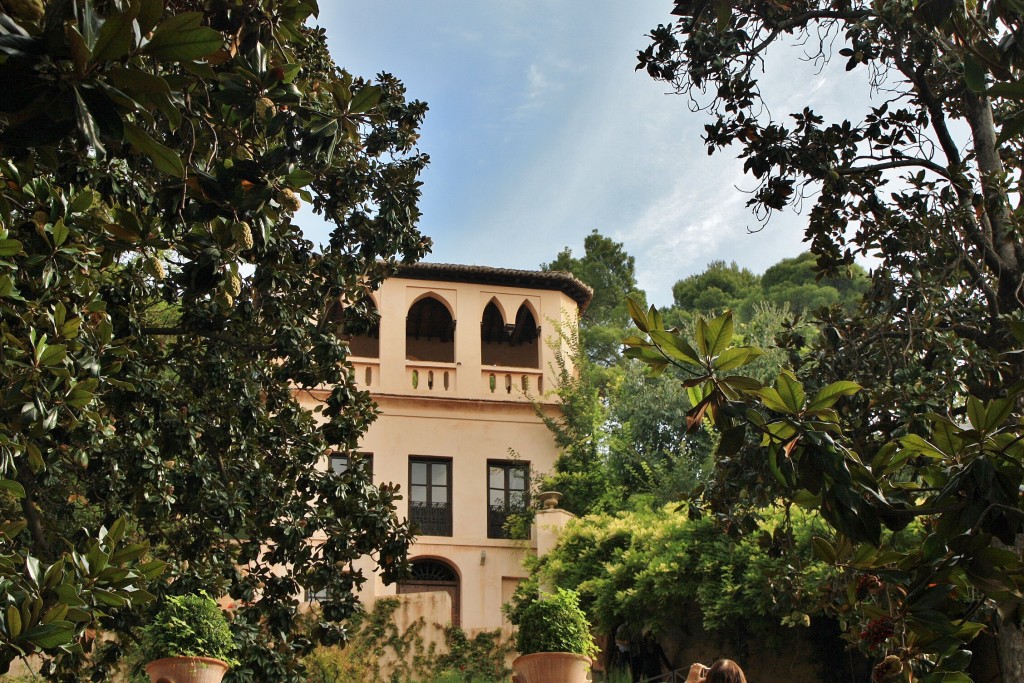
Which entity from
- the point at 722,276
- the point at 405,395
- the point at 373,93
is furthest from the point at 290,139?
the point at 722,276

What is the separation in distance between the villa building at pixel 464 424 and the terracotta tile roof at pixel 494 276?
0.08ft

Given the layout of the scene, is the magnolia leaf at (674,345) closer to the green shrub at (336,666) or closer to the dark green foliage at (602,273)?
the green shrub at (336,666)

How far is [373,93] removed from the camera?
3.61m

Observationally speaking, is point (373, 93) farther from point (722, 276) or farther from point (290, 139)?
point (722, 276)

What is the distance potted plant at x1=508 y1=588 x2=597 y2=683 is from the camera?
319 inches

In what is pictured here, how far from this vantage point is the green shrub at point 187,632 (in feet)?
25.1

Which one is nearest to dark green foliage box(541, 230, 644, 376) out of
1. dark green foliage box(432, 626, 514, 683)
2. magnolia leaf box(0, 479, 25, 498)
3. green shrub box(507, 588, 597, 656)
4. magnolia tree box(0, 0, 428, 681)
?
dark green foliage box(432, 626, 514, 683)

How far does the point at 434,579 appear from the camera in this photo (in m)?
21.2

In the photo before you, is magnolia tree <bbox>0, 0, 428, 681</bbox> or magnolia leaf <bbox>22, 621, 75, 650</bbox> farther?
magnolia leaf <bbox>22, 621, 75, 650</bbox>

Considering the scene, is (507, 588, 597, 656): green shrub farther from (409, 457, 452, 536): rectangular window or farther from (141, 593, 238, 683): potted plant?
(409, 457, 452, 536): rectangular window

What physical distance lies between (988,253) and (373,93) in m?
5.06

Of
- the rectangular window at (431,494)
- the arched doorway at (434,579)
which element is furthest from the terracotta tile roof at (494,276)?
the arched doorway at (434,579)

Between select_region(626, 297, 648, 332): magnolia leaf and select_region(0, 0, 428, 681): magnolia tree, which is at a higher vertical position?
select_region(0, 0, 428, 681): magnolia tree

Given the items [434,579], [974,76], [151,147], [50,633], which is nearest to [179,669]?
[50,633]
